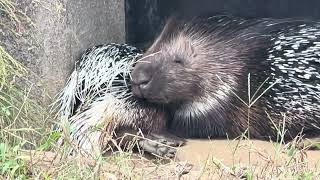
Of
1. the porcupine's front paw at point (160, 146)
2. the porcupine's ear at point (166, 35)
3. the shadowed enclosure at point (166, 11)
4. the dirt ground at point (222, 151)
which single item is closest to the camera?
the dirt ground at point (222, 151)

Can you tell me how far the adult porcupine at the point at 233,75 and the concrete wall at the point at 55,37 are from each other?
12.8 inches

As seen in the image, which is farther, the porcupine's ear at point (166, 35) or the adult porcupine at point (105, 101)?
the porcupine's ear at point (166, 35)

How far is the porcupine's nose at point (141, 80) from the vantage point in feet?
10.7

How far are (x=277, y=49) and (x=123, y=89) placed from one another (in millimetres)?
674

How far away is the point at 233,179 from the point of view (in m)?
2.49

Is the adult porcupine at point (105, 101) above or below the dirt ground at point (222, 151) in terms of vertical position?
above

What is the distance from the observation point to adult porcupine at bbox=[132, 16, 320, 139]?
3291 millimetres

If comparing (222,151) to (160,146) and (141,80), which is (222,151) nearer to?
(160,146)

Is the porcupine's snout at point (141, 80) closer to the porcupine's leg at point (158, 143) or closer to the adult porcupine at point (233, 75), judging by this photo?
the adult porcupine at point (233, 75)

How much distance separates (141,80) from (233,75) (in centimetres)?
42

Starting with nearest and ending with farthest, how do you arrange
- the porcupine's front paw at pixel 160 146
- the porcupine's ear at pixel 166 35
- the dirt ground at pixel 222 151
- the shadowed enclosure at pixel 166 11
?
1. the dirt ground at pixel 222 151
2. the porcupine's front paw at pixel 160 146
3. the porcupine's ear at pixel 166 35
4. the shadowed enclosure at pixel 166 11

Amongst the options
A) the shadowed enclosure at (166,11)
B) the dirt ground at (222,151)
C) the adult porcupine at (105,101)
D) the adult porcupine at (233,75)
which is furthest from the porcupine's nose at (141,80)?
the shadowed enclosure at (166,11)

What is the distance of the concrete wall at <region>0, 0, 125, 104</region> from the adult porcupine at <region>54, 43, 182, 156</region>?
7 centimetres

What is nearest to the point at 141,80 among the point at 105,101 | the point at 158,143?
the point at 105,101
